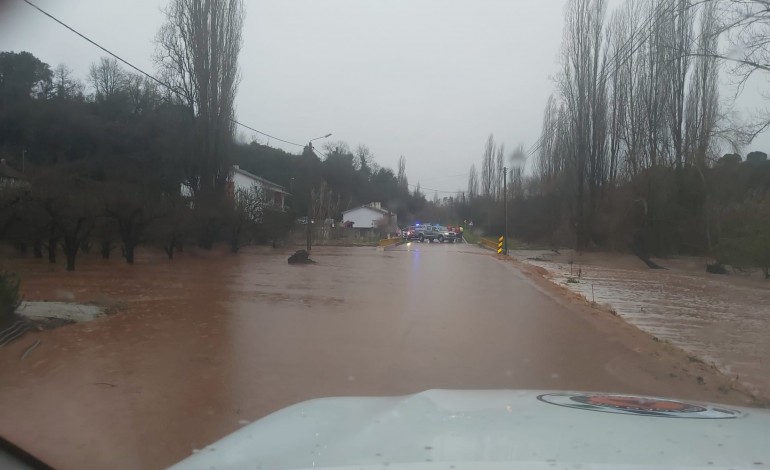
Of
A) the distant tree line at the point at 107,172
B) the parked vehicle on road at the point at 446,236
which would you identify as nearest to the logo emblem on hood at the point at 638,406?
the distant tree line at the point at 107,172

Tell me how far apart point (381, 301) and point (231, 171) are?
22099 mm

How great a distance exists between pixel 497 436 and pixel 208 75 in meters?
31.9

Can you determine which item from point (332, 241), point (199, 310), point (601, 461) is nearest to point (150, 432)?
point (601, 461)

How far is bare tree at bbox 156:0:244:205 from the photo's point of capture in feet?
105

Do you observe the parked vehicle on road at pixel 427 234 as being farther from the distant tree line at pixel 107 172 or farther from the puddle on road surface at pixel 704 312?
the puddle on road surface at pixel 704 312

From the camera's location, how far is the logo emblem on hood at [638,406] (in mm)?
3660

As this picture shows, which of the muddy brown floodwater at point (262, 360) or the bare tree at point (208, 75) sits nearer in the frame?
the muddy brown floodwater at point (262, 360)

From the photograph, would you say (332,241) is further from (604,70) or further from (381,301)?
(381,301)

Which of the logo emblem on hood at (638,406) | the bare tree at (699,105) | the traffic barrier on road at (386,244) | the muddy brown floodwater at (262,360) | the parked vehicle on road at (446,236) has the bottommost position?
the muddy brown floodwater at (262,360)

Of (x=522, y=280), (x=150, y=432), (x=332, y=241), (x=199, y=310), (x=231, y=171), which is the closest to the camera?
(x=150, y=432)

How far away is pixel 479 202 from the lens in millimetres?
84375

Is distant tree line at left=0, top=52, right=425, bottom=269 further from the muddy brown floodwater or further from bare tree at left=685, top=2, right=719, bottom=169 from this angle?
bare tree at left=685, top=2, right=719, bottom=169

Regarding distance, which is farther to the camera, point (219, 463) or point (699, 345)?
point (699, 345)

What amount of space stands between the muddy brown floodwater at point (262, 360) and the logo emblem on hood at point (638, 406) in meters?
2.82
